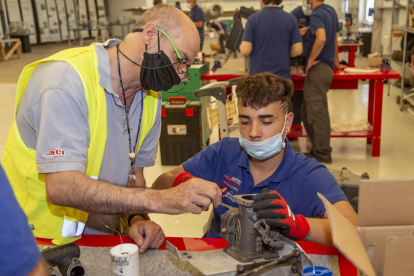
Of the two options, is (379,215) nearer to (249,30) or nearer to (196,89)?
(249,30)

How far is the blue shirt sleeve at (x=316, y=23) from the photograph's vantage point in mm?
3840

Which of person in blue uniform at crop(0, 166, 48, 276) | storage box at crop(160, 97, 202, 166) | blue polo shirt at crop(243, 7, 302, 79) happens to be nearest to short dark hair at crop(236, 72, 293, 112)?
person in blue uniform at crop(0, 166, 48, 276)

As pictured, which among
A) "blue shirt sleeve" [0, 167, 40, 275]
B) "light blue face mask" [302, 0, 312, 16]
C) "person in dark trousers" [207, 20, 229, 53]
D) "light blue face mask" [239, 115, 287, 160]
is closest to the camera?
"blue shirt sleeve" [0, 167, 40, 275]

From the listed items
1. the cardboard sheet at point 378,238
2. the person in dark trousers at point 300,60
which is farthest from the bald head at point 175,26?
the person in dark trousers at point 300,60

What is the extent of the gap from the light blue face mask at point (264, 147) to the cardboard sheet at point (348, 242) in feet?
2.44

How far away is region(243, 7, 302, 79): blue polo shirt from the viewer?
12.7ft

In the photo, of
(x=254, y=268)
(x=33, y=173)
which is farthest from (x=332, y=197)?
(x=33, y=173)

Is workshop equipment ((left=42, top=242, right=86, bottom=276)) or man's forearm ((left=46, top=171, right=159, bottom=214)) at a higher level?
man's forearm ((left=46, top=171, right=159, bottom=214))

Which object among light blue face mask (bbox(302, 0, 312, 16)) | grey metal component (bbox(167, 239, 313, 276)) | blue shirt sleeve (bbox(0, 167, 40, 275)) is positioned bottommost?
grey metal component (bbox(167, 239, 313, 276))

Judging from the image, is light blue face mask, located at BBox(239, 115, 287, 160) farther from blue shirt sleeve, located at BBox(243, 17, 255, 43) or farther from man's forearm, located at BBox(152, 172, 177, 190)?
blue shirt sleeve, located at BBox(243, 17, 255, 43)

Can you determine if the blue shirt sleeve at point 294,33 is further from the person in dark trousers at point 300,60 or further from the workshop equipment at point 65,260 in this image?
the workshop equipment at point 65,260

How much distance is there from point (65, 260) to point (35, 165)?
384 mm

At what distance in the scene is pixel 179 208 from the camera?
3.78 feet

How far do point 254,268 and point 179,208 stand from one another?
29 centimetres
